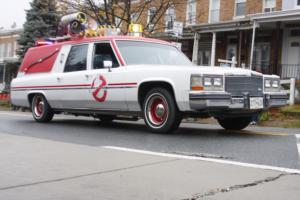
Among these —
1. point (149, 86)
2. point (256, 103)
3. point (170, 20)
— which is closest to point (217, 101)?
point (256, 103)

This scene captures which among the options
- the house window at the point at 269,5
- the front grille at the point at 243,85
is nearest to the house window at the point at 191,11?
the house window at the point at 269,5

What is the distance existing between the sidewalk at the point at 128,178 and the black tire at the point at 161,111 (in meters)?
1.89

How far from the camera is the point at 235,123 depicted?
30.4ft

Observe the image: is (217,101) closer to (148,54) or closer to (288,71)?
(148,54)

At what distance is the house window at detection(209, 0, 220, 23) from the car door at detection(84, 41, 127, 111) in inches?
714

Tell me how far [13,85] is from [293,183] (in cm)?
891

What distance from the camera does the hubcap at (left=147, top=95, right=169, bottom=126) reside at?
→ 8.12m

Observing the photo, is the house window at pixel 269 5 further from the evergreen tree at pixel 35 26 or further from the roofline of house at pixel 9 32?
the roofline of house at pixel 9 32

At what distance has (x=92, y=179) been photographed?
4688 mm

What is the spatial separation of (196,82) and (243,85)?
0.90 metres

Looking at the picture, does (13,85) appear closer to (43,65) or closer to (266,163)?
(43,65)

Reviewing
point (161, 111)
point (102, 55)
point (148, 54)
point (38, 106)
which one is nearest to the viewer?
point (161, 111)

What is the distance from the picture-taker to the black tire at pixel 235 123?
909 cm

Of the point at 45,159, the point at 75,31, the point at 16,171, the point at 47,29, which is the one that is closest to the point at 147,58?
the point at 75,31
